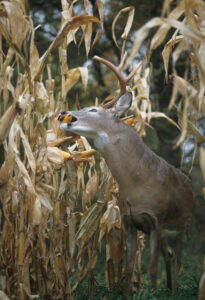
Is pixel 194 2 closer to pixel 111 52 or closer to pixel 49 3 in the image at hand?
pixel 49 3

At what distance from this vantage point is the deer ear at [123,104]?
2639mm

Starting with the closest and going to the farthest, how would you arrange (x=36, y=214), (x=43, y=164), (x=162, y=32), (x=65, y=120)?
(x=162, y=32)
(x=36, y=214)
(x=43, y=164)
(x=65, y=120)

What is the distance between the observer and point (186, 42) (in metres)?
1.70

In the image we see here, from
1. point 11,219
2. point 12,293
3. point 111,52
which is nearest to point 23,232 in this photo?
point 11,219

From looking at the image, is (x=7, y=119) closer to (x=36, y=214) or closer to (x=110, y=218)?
(x=36, y=214)

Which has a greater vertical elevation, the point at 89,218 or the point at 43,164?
the point at 43,164

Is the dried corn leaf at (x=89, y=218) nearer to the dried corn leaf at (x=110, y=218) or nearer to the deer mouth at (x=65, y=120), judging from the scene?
the dried corn leaf at (x=110, y=218)

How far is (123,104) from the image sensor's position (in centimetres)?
266

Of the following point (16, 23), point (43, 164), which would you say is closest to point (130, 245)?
point (43, 164)

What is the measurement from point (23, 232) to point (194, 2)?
4.86 ft

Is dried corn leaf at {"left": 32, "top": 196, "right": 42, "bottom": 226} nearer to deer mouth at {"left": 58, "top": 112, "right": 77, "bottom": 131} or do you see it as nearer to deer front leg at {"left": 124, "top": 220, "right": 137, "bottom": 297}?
deer mouth at {"left": 58, "top": 112, "right": 77, "bottom": 131}

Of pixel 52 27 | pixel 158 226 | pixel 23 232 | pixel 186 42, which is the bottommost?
pixel 158 226

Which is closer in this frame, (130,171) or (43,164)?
(43,164)

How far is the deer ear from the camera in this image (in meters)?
2.64
